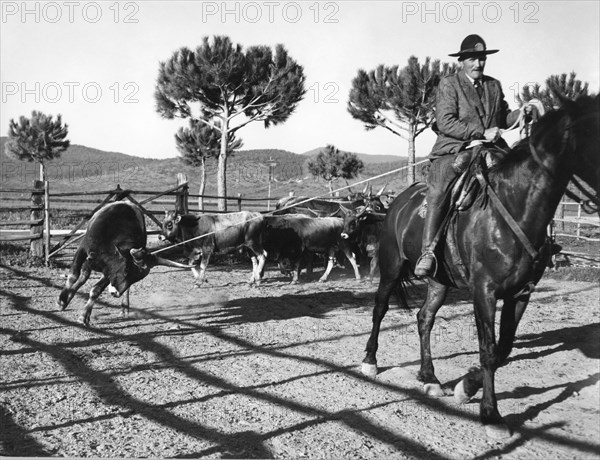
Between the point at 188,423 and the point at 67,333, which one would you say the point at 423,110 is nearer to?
the point at 67,333

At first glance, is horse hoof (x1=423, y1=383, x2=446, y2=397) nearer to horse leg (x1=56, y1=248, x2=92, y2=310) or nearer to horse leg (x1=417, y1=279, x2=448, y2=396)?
horse leg (x1=417, y1=279, x2=448, y2=396)

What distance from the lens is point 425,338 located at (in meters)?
5.62

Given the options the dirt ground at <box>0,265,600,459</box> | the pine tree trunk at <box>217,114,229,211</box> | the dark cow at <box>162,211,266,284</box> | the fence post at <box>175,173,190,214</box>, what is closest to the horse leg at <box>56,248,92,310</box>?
the dirt ground at <box>0,265,600,459</box>

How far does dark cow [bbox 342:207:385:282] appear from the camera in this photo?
13.7 m

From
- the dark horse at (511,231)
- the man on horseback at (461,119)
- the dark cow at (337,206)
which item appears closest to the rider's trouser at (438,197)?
the man on horseback at (461,119)

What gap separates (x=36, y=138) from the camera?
46656 mm

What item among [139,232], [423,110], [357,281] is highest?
[423,110]

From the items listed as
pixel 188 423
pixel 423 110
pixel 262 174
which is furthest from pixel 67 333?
pixel 262 174

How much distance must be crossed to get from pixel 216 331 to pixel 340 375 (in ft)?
8.13

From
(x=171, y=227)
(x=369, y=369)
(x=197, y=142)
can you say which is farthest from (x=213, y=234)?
(x=197, y=142)

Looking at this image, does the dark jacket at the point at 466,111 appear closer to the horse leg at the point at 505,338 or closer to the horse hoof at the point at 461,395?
the horse leg at the point at 505,338

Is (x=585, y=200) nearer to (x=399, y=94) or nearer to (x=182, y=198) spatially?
(x=182, y=198)

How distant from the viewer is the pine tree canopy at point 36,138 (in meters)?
45.9

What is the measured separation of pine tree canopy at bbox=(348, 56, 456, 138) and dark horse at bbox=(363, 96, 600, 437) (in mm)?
17427
